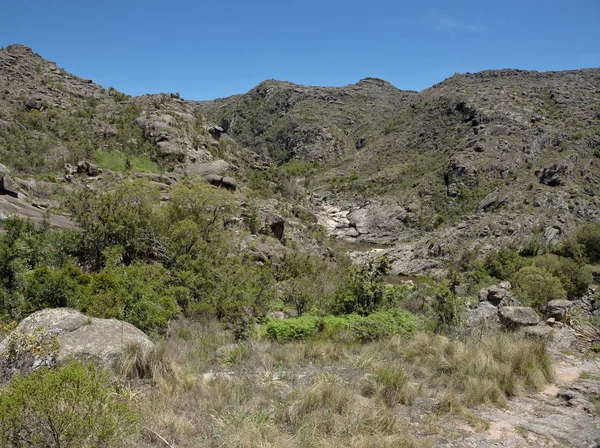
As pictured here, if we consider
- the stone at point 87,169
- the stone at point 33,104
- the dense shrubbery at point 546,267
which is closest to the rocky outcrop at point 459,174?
the dense shrubbery at point 546,267

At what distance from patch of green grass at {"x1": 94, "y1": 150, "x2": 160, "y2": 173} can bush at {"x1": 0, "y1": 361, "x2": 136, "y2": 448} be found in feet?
89.7

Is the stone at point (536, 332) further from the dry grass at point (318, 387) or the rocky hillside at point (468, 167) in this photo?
the rocky hillside at point (468, 167)

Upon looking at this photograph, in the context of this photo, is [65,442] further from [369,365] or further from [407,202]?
[407,202]

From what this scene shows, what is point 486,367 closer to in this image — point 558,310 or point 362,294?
point 362,294

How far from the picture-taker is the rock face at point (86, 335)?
5906mm

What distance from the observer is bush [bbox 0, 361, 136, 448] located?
353cm

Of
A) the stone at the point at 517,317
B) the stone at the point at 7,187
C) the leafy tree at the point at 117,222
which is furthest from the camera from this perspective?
the stone at the point at 7,187

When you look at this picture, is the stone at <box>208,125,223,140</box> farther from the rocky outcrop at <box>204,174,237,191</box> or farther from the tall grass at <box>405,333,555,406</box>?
the tall grass at <box>405,333,555,406</box>

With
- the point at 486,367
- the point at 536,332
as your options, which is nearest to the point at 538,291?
the point at 536,332

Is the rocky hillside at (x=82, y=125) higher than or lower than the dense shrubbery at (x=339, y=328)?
higher

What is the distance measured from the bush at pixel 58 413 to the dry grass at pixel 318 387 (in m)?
0.60

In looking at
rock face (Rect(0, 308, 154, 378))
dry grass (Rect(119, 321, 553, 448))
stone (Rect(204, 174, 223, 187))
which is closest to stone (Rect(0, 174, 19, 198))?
dry grass (Rect(119, 321, 553, 448))

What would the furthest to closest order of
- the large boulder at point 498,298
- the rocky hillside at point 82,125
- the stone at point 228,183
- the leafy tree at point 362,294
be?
the stone at point 228,183 → the rocky hillside at point 82,125 → the large boulder at point 498,298 → the leafy tree at point 362,294

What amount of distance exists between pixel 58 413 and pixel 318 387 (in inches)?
145
